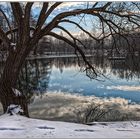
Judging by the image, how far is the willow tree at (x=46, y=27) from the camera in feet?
16.7

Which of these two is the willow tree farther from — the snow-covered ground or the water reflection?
the snow-covered ground

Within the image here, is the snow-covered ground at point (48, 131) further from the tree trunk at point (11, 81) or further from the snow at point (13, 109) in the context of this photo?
the tree trunk at point (11, 81)

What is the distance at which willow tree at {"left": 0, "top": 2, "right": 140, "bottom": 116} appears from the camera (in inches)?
Answer: 201

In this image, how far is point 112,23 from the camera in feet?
18.6

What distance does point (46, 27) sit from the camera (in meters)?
5.34

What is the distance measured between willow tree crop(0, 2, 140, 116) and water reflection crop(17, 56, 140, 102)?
22 centimetres

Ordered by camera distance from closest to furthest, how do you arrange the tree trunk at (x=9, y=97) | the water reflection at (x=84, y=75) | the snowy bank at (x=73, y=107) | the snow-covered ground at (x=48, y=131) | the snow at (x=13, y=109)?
the snow-covered ground at (x=48, y=131), the snow at (x=13, y=109), the tree trunk at (x=9, y=97), the water reflection at (x=84, y=75), the snowy bank at (x=73, y=107)

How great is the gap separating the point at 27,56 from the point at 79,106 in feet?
7.80

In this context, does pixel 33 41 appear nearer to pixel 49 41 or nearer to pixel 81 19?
pixel 49 41

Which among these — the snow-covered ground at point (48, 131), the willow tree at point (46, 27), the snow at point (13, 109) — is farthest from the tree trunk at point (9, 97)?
the snow-covered ground at point (48, 131)

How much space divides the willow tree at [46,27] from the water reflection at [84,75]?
224 millimetres

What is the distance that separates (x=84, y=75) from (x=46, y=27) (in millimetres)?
1157

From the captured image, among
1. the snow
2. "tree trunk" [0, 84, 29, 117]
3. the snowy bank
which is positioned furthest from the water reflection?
the snow

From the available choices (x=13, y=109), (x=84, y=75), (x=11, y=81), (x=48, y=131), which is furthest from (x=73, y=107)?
(x=48, y=131)
